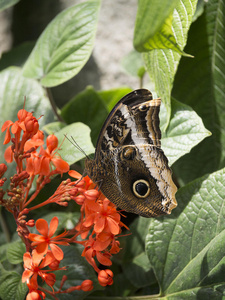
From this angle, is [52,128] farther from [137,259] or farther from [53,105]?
[137,259]

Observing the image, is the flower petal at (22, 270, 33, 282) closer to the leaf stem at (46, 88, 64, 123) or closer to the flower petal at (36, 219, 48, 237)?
the flower petal at (36, 219, 48, 237)

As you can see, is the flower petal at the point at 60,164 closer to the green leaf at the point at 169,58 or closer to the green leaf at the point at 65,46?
the green leaf at the point at 169,58

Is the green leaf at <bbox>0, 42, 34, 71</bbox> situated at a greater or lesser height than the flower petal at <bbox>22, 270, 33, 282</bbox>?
greater

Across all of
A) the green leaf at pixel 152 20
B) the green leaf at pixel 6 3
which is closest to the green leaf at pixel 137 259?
the green leaf at pixel 152 20

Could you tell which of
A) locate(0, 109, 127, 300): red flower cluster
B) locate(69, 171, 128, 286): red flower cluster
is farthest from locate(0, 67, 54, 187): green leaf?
locate(69, 171, 128, 286): red flower cluster

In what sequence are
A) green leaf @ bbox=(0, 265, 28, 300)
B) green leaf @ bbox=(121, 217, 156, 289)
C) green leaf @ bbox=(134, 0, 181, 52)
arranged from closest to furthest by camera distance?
1. green leaf @ bbox=(134, 0, 181, 52)
2. green leaf @ bbox=(0, 265, 28, 300)
3. green leaf @ bbox=(121, 217, 156, 289)

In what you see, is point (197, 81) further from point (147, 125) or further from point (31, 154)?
point (31, 154)

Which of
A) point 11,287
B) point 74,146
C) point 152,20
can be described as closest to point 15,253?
point 11,287
